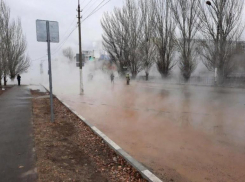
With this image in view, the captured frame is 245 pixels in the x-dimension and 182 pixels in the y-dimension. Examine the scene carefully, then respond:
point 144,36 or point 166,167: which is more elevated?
point 144,36

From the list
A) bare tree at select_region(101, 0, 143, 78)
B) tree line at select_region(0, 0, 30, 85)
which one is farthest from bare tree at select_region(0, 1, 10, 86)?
bare tree at select_region(101, 0, 143, 78)

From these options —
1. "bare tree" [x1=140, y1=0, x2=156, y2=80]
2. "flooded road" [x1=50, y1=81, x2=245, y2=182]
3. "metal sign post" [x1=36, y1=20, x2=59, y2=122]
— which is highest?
"bare tree" [x1=140, y1=0, x2=156, y2=80]

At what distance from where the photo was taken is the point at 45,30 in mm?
5234

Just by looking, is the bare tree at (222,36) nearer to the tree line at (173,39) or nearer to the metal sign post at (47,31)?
the tree line at (173,39)

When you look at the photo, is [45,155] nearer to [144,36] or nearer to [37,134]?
[37,134]

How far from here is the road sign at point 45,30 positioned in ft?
16.8

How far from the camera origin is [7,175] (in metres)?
2.82

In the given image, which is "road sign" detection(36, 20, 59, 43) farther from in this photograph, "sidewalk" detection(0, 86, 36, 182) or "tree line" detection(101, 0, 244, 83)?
"tree line" detection(101, 0, 244, 83)

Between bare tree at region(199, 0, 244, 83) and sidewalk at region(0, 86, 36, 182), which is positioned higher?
bare tree at region(199, 0, 244, 83)

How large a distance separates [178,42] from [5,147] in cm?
2025

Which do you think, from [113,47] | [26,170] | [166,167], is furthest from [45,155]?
[113,47]

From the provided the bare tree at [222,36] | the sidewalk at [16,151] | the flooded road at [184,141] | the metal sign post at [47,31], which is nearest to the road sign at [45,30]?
the metal sign post at [47,31]

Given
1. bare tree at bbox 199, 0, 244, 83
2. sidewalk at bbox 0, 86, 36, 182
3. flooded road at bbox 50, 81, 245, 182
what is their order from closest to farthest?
sidewalk at bbox 0, 86, 36, 182, flooded road at bbox 50, 81, 245, 182, bare tree at bbox 199, 0, 244, 83

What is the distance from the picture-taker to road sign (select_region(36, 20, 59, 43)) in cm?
513
